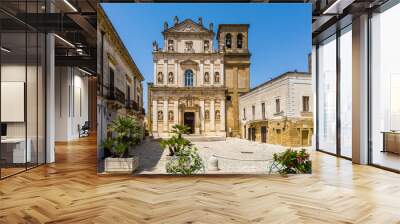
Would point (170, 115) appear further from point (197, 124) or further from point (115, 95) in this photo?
point (115, 95)

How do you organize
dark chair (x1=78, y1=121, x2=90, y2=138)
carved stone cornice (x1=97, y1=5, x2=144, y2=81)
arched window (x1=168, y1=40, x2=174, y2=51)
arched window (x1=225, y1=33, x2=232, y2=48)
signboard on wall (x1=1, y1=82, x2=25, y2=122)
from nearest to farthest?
1. carved stone cornice (x1=97, y1=5, x2=144, y2=81)
2. arched window (x1=225, y1=33, x2=232, y2=48)
3. arched window (x1=168, y1=40, x2=174, y2=51)
4. signboard on wall (x1=1, y1=82, x2=25, y2=122)
5. dark chair (x1=78, y1=121, x2=90, y2=138)

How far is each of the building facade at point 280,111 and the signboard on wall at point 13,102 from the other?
397 cm

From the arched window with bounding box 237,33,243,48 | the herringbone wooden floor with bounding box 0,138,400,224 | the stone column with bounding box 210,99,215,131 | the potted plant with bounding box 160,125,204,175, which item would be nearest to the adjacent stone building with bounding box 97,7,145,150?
the potted plant with bounding box 160,125,204,175

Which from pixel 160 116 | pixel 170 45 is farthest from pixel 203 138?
pixel 170 45

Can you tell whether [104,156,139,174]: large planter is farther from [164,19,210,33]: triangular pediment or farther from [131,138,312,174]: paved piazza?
[164,19,210,33]: triangular pediment

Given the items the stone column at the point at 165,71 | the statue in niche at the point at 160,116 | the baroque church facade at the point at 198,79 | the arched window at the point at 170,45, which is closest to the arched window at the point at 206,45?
the baroque church facade at the point at 198,79

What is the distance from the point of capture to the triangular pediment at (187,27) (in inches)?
187

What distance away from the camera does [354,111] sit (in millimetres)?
6180

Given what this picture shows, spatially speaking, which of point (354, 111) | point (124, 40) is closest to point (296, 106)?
point (354, 111)

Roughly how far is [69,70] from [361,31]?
10.2 meters

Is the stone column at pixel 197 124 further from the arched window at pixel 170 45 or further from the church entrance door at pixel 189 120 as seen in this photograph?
the arched window at pixel 170 45

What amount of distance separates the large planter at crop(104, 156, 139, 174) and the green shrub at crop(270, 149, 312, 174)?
225 centimetres

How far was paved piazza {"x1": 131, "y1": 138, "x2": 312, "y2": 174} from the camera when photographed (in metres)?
4.78

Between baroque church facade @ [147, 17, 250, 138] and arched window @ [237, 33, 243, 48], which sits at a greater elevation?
arched window @ [237, 33, 243, 48]
